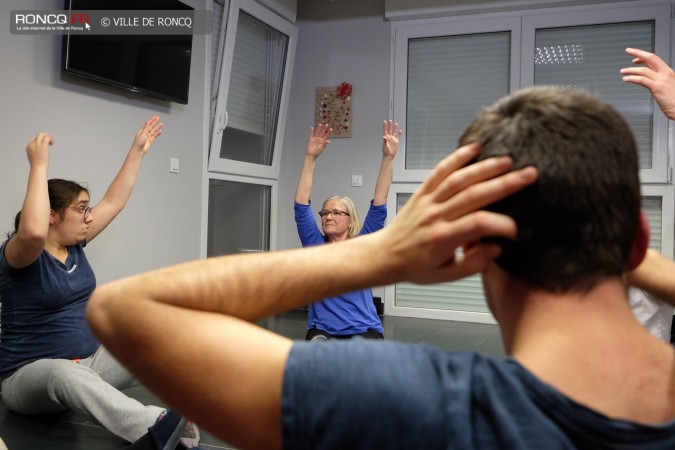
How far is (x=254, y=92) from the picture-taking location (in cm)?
590

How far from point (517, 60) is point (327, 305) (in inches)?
142

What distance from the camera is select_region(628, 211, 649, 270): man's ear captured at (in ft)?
2.11

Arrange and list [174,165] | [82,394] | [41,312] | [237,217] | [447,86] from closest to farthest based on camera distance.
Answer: [82,394] < [41,312] < [174,165] < [237,217] < [447,86]

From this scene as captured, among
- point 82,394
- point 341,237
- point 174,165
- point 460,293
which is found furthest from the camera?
point 460,293

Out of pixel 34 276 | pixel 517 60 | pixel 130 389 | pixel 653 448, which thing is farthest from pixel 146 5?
pixel 653 448

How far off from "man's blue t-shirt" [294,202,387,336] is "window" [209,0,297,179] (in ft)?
7.14

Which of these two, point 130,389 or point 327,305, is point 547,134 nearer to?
point 327,305

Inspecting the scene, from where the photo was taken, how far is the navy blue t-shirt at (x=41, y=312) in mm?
2719

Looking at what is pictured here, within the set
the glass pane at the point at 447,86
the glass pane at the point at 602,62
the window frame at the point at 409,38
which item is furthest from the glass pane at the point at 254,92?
the glass pane at the point at 602,62

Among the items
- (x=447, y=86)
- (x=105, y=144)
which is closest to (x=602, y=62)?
(x=447, y=86)

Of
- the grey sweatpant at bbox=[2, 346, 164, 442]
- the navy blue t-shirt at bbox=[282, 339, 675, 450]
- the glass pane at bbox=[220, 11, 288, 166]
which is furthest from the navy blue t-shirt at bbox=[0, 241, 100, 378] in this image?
the glass pane at bbox=[220, 11, 288, 166]

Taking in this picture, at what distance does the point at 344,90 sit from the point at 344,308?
11.7ft

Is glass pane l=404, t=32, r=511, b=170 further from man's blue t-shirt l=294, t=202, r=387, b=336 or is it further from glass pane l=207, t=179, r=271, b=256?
man's blue t-shirt l=294, t=202, r=387, b=336

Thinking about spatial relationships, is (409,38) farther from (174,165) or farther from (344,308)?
(344,308)
